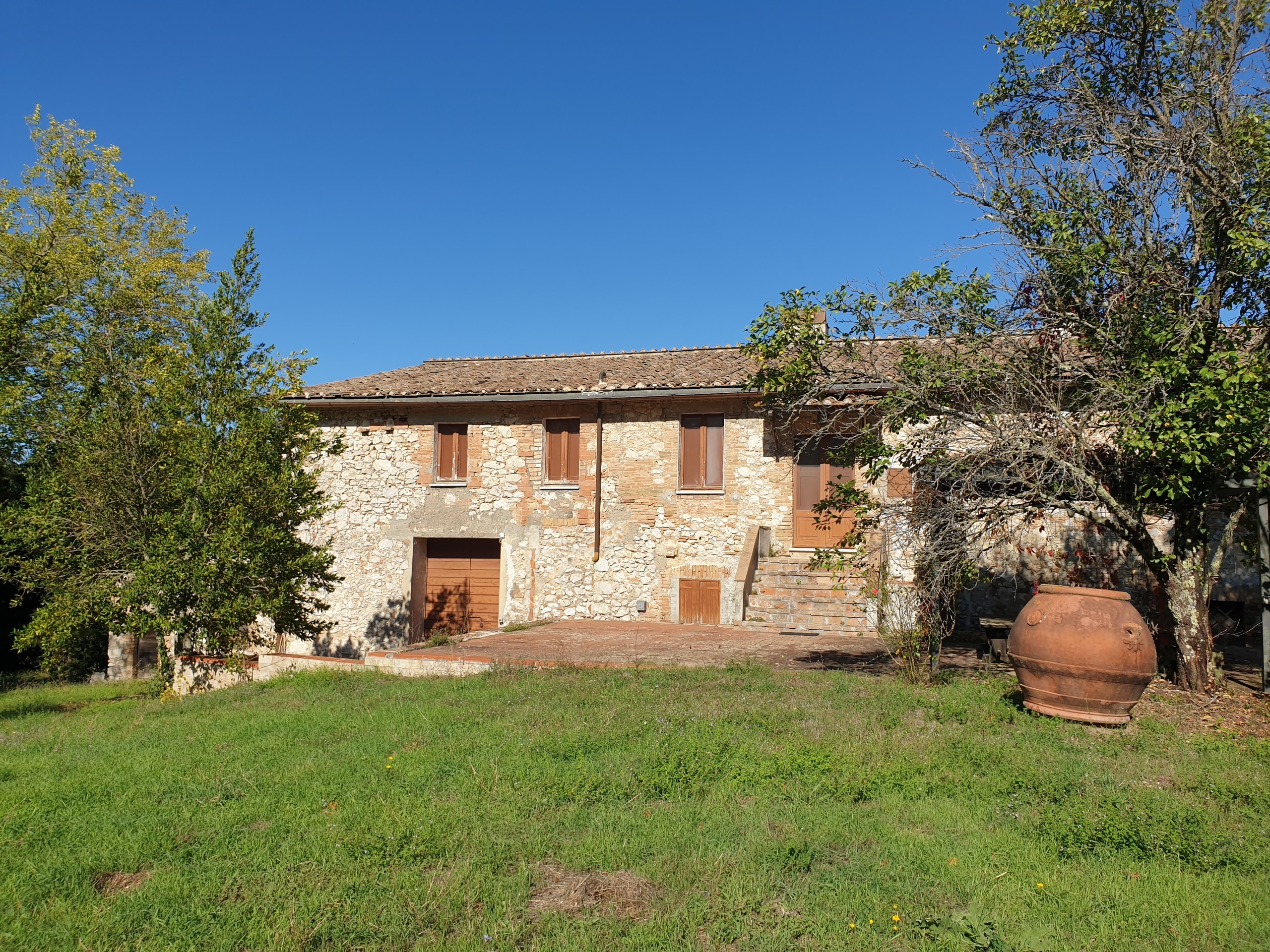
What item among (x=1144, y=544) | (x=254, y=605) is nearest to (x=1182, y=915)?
(x=1144, y=544)

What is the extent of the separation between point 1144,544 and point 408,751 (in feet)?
23.6

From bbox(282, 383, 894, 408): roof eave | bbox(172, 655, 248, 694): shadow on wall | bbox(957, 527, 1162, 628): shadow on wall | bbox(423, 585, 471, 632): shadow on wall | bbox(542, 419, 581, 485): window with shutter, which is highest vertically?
bbox(282, 383, 894, 408): roof eave

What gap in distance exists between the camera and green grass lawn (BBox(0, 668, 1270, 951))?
3.75m

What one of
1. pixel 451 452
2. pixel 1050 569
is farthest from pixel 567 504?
pixel 1050 569

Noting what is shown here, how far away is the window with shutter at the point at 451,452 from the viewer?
54.6 feet

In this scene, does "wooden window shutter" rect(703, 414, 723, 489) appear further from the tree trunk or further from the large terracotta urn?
the large terracotta urn

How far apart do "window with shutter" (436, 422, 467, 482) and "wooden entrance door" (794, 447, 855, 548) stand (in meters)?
6.41

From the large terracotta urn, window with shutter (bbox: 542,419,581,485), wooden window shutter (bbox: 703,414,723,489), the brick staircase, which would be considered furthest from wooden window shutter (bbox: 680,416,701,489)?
the large terracotta urn

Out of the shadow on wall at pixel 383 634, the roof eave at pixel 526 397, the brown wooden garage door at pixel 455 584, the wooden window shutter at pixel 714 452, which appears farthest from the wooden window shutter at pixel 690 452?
the shadow on wall at pixel 383 634

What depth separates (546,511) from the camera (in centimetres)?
1605

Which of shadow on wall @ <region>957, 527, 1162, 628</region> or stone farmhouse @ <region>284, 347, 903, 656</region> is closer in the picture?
shadow on wall @ <region>957, 527, 1162, 628</region>

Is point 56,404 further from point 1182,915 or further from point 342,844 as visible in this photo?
point 1182,915

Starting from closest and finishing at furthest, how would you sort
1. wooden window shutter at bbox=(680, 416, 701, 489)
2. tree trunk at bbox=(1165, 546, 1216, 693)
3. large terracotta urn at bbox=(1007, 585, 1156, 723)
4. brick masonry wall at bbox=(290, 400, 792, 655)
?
large terracotta urn at bbox=(1007, 585, 1156, 723), tree trunk at bbox=(1165, 546, 1216, 693), brick masonry wall at bbox=(290, 400, 792, 655), wooden window shutter at bbox=(680, 416, 701, 489)

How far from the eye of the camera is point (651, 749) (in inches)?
240
